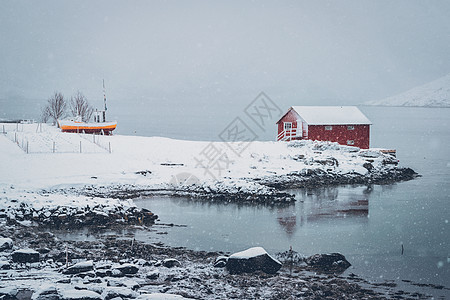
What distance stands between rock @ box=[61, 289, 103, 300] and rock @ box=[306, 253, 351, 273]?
7104 mm

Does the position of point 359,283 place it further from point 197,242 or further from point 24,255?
point 24,255

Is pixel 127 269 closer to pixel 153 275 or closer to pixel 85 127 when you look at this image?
pixel 153 275

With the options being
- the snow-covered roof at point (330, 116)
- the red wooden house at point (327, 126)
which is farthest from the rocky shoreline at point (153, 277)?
the snow-covered roof at point (330, 116)

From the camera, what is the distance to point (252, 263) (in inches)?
557

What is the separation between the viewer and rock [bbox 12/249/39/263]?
543 inches

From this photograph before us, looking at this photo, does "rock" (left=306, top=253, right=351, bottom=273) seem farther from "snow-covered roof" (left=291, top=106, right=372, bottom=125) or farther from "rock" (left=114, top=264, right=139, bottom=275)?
"snow-covered roof" (left=291, top=106, right=372, bottom=125)

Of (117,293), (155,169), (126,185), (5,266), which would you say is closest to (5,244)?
(5,266)

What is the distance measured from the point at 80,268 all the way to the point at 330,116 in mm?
37815

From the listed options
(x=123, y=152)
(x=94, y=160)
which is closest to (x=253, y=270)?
(x=94, y=160)

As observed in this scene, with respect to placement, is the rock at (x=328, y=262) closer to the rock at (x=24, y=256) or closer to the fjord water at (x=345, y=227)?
the fjord water at (x=345, y=227)

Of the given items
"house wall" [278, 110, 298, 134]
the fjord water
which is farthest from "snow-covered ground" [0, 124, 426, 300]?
"house wall" [278, 110, 298, 134]

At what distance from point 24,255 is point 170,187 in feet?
51.8

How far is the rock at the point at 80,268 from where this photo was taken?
1295cm

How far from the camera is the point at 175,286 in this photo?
40.8 feet
